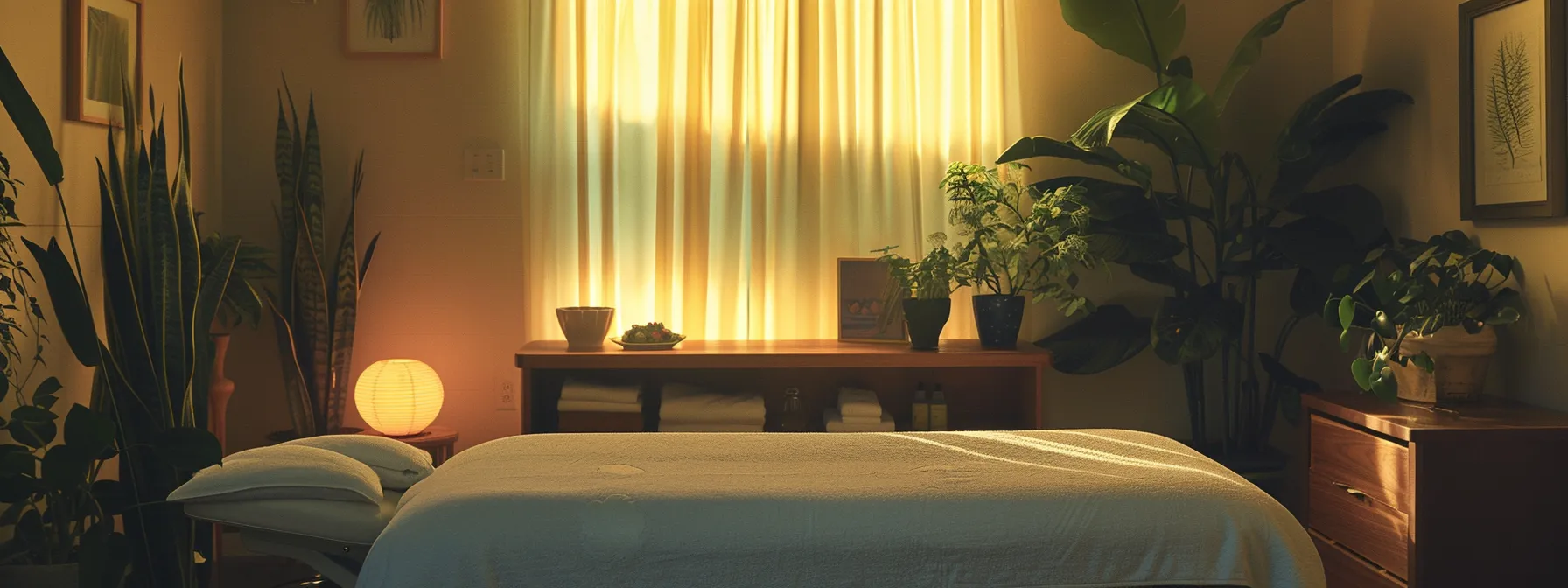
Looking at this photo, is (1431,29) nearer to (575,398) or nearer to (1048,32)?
(1048,32)

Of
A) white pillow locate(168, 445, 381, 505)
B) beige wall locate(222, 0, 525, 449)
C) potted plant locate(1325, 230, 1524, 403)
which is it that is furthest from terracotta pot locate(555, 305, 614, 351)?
potted plant locate(1325, 230, 1524, 403)

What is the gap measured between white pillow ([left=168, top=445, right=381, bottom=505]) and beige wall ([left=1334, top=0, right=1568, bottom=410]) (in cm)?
262

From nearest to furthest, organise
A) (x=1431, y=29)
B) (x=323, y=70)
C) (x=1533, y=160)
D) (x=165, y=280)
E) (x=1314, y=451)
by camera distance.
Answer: (x=165, y=280) < (x=1533, y=160) < (x=1314, y=451) < (x=1431, y=29) < (x=323, y=70)

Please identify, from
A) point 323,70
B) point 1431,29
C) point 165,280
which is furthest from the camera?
point 323,70

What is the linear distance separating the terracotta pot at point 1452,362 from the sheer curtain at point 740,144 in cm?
136

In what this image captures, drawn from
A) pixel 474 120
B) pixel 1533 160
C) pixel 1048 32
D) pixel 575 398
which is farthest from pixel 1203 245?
pixel 474 120

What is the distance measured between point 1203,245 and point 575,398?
2036 mm

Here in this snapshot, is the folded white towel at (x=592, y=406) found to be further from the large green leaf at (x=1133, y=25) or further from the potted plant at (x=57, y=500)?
the large green leaf at (x=1133, y=25)

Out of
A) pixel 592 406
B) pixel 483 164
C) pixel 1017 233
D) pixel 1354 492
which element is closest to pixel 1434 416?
pixel 1354 492

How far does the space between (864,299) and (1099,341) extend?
2.38 feet

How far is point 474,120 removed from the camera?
377 centimetres

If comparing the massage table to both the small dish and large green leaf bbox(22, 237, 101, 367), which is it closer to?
large green leaf bbox(22, 237, 101, 367)

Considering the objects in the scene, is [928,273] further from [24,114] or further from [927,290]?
[24,114]

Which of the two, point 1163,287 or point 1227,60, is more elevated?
point 1227,60
